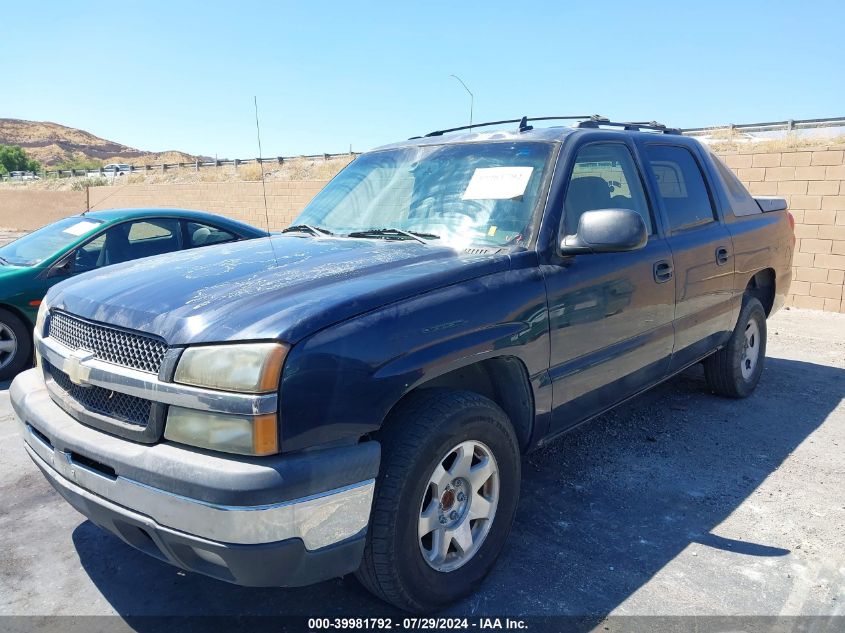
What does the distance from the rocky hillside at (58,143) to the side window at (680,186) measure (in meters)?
111

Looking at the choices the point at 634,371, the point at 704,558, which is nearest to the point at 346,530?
the point at 704,558

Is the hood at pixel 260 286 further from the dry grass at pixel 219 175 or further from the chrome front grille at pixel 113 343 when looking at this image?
the dry grass at pixel 219 175

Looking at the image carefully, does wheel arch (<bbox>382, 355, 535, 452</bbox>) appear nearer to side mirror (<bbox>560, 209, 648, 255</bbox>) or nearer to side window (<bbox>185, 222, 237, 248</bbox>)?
side mirror (<bbox>560, 209, 648, 255</bbox>)

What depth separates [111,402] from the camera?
243 cm

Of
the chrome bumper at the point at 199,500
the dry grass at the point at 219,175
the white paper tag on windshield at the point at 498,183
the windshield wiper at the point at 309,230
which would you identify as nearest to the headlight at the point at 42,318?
the chrome bumper at the point at 199,500

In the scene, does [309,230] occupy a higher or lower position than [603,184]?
lower

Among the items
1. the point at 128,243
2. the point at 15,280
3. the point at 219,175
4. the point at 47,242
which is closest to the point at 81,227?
the point at 47,242

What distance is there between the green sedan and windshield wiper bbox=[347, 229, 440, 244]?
282 cm

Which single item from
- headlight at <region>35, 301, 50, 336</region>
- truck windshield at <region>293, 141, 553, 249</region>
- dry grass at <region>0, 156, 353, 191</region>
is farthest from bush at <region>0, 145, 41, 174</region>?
headlight at <region>35, 301, 50, 336</region>

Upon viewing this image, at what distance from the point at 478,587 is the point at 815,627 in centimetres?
131

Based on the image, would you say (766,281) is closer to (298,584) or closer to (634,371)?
(634,371)

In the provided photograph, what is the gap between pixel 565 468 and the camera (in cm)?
403

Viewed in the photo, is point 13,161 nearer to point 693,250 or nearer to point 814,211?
point 814,211

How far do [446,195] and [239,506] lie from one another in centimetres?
199
